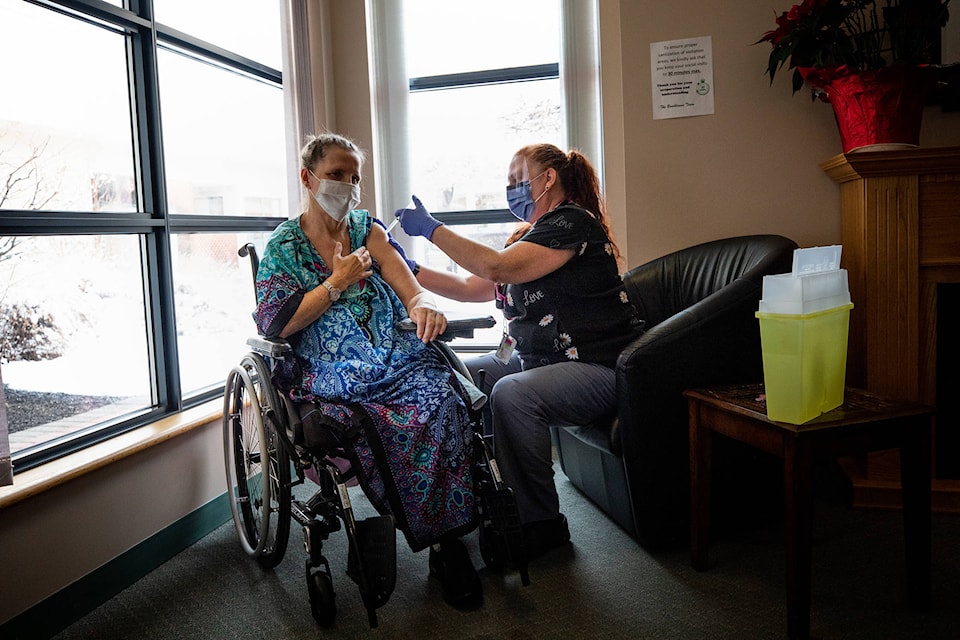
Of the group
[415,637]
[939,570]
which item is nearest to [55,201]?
[415,637]

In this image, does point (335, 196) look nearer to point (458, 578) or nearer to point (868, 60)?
point (458, 578)

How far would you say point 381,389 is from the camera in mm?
1917

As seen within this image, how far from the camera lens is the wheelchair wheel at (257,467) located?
1.88m

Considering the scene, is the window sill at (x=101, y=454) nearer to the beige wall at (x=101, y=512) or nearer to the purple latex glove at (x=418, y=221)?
the beige wall at (x=101, y=512)

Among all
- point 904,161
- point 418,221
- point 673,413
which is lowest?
point 673,413

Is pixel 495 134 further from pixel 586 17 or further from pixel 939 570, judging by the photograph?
pixel 939 570

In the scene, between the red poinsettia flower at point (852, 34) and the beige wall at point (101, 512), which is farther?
the red poinsettia flower at point (852, 34)

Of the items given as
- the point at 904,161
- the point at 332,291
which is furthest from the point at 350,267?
the point at 904,161

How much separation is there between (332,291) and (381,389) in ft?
0.98

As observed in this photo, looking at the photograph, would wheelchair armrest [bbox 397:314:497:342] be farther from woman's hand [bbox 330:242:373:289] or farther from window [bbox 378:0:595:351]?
window [bbox 378:0:595:351]

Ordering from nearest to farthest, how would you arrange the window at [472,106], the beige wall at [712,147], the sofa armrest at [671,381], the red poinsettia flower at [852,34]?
1. the sofa armrest at [671,381]
2. the red poinsettia flower at [852,34]
3. the beige wall at [712,147]
4. the window at [472,106]

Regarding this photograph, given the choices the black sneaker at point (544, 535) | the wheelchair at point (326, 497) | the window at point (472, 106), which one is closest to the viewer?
the wheelchair at point (326, 497)

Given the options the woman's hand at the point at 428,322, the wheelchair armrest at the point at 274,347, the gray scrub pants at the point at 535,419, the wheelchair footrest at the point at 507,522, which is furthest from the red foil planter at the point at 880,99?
the wheelchair armrest at the point at 274,347

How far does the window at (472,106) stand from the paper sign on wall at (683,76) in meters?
0.54
